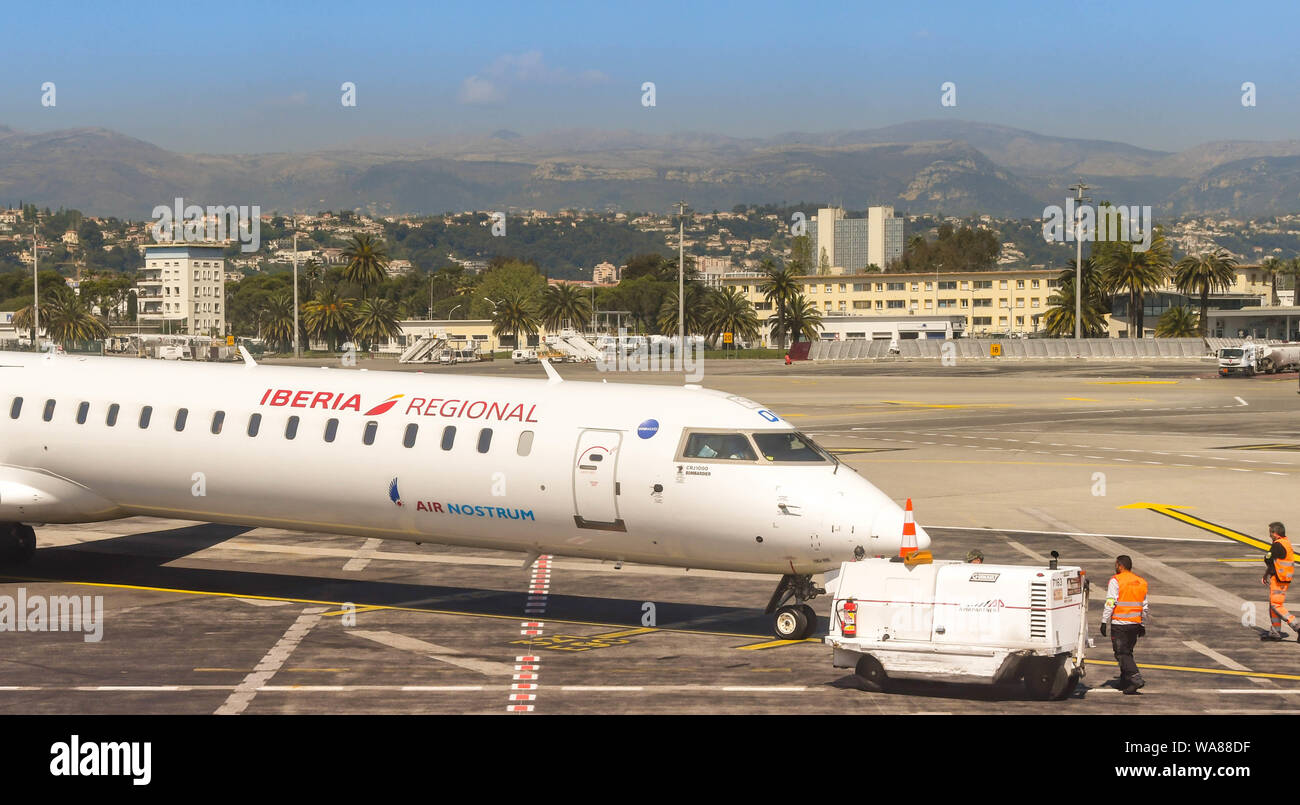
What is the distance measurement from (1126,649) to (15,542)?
21.4 m

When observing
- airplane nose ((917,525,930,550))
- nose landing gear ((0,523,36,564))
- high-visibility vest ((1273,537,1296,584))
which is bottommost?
nose landing gear ((0,523,36,564))

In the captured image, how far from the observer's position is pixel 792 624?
21.1 metres

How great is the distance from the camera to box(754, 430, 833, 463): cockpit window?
67.9 feet

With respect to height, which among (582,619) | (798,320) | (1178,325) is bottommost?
(582,619)

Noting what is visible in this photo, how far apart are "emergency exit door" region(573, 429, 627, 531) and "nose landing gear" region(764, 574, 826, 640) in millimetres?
2661

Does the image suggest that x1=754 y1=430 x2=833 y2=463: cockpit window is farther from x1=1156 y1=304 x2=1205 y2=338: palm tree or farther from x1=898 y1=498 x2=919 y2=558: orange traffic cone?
x1=1156 y1=304 x2=1205 y2=338: palm tree

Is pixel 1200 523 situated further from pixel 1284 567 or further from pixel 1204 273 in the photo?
pixel 1204 273

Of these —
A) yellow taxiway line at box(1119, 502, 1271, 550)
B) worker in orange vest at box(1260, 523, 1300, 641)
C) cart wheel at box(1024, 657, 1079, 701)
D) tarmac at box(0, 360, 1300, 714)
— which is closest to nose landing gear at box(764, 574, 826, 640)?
tarmac at box(0, 360, 1300, 714)

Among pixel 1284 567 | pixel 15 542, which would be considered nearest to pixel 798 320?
pixel 15 542

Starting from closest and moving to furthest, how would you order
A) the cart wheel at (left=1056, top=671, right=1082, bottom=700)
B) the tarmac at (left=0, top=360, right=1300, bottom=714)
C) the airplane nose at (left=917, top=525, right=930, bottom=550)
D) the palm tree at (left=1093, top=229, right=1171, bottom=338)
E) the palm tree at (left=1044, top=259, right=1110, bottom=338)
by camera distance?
the cart wheel at (left=1056, top=671, right=1082, bottom=700) < the tarmac at (left=0, top=360, right=1300, bottom=714) < the airplane nose at (left=917, top=525, right=930, bottom=550) < the palm tree at (left=1093, top=229, right=1171, bottom=338) < the palm tree at (left=1044, top=259, right=1110, bottom=338)

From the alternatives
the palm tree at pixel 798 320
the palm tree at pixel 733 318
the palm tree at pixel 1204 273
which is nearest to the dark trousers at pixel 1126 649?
the palm tree at pixel 798 320

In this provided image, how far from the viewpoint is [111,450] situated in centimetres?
2481

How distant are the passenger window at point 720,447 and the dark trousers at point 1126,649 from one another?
5.58 meters

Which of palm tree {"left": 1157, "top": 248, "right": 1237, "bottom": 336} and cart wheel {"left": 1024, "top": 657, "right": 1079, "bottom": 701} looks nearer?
cart wheel {"left": 1024, "top": 657, "right": 1079, "bottom": 701}
